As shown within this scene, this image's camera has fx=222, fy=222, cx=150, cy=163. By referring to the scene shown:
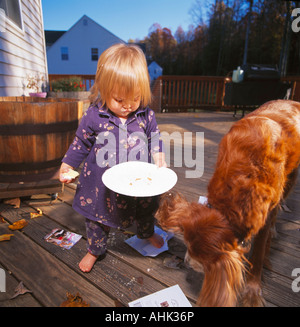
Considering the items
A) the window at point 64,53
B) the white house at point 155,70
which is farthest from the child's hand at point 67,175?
the white house at point 155,70

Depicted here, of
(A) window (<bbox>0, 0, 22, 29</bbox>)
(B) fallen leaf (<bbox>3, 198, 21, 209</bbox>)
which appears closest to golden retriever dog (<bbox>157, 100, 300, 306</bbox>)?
(B) fallen leaf (<bbox>3, 198, 21, 209</bbox>)

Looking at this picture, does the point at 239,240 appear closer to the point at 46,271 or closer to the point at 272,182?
the point at 272,182

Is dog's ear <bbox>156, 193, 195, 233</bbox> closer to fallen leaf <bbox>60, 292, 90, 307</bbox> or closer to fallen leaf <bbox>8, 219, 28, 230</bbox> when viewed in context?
fallen leaf <bbox>60, 292, 90, 307</bbox>

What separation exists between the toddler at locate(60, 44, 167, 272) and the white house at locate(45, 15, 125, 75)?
2912 centimetres

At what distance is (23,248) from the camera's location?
1.79 metres

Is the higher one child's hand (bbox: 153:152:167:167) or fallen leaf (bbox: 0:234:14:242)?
child's hand (bbox: 153:152:167:167)

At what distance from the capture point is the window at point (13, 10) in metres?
4.07

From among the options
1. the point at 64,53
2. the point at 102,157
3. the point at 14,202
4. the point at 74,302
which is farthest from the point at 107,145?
the point at 64,53

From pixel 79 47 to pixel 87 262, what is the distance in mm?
31401

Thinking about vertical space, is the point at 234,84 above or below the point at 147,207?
above

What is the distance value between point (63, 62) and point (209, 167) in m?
29.9

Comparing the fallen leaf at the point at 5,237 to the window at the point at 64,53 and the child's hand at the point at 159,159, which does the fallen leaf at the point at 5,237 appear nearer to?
the child's hand at the point at 159,159

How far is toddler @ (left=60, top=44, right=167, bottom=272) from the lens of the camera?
1.50 metres

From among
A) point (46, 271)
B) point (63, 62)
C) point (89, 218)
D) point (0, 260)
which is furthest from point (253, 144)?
point (63, 62)
